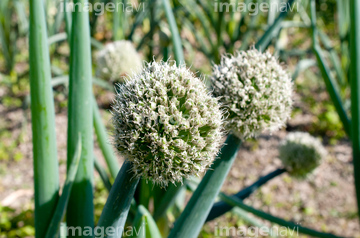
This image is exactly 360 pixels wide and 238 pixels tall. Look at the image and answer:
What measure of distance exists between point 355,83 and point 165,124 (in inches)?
25.9

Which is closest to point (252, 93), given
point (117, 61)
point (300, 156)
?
point (300, 156)

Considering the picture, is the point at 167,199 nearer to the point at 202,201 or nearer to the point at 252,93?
the point at 202,201

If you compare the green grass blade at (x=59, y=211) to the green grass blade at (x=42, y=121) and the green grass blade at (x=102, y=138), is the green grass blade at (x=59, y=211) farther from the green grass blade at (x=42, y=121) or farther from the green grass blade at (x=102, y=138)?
the green grass blade at (x=102, y=138)

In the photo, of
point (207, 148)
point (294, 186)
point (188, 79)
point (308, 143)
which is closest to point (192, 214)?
point (207, 148)

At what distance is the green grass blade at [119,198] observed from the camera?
0.57 metres

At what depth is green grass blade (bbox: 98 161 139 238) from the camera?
22.4 inches

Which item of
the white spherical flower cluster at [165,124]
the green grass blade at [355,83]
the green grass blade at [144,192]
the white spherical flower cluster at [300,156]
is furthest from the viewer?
the white spherical flower cluster at [300,156]

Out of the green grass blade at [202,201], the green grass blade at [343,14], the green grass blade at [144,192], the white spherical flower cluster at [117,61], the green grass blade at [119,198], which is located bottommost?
the green grass blade at [144,192]

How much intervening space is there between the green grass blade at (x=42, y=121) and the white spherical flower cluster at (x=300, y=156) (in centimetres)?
84

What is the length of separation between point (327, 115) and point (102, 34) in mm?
2255

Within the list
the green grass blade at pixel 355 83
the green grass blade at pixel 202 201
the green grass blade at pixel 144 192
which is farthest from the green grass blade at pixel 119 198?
the green grass blade at pixel 355 83

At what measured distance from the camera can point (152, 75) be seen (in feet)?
1.76

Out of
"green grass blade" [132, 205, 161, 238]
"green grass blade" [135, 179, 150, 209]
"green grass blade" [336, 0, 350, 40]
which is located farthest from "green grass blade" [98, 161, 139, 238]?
"green grass blade" [336, 0, 350, 40]

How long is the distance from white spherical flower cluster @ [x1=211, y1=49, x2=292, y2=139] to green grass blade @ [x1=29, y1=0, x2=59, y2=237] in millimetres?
363
